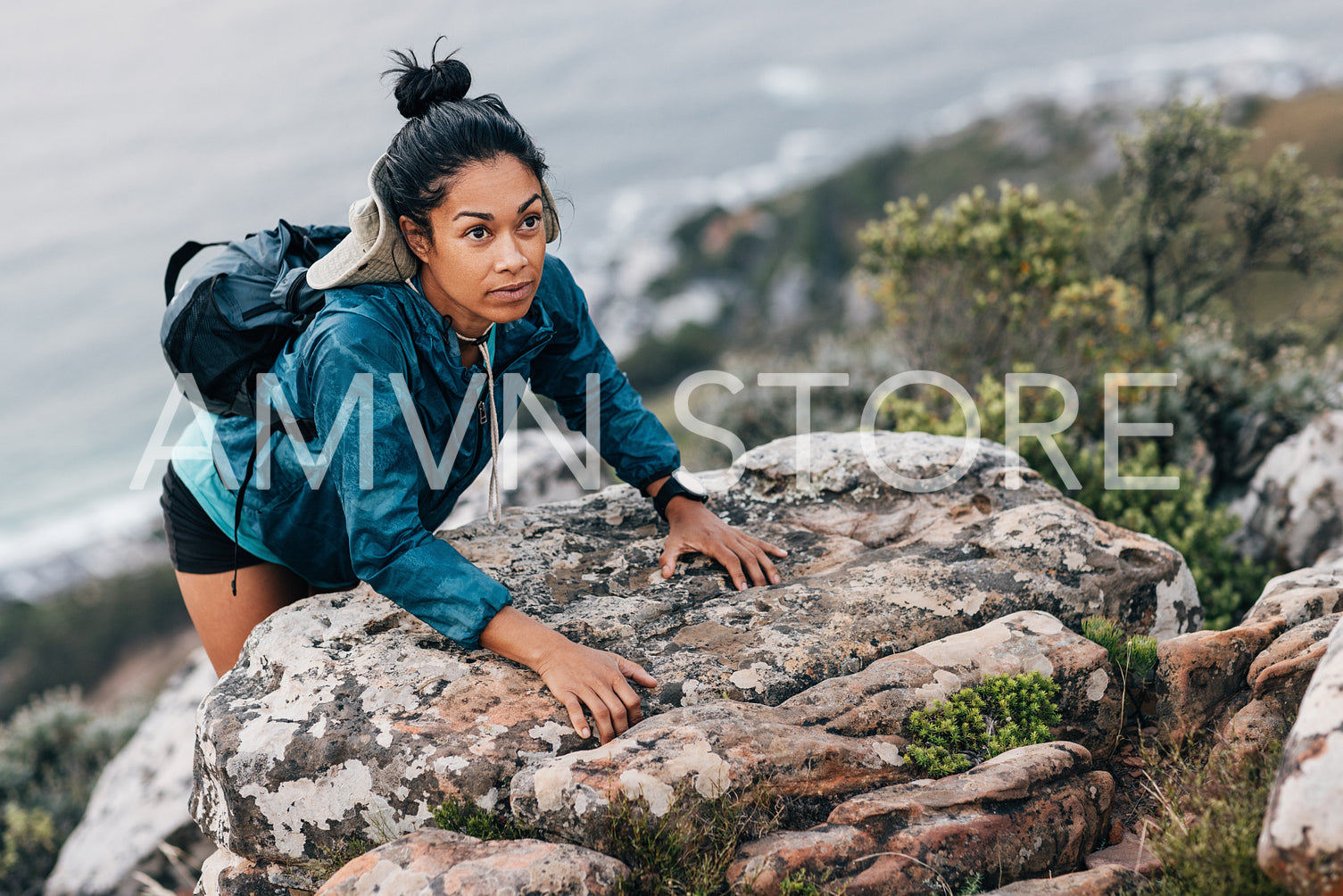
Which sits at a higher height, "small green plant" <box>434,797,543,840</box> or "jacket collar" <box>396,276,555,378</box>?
"jacket collar" <box>396,276,555,378</box>

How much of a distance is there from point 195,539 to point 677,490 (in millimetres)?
2331

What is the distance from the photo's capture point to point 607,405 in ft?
14.5

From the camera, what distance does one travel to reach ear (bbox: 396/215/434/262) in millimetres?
3223

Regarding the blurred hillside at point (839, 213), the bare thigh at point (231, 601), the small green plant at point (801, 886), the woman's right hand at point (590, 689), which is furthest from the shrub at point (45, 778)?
the blurred hillside at point (839, 213)

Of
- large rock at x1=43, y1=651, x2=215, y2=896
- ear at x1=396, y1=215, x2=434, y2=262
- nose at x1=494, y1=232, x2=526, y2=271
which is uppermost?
ear at x1=396, y1=215, x2=434, y2=262

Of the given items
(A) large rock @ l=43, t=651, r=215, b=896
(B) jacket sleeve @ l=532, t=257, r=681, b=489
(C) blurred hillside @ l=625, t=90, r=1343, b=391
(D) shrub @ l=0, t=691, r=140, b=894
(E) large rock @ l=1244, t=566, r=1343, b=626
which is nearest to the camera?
(E) large rock @ l=1244, t=566, r=1343, b=626

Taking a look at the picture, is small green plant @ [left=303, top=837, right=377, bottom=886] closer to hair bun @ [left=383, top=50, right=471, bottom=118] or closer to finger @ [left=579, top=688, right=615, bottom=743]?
finger @ [left=579, top=688, right=615, bottom=743]

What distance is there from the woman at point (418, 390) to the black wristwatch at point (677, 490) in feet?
3.14

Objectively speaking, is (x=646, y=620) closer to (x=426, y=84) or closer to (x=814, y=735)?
(x=814, y=735)

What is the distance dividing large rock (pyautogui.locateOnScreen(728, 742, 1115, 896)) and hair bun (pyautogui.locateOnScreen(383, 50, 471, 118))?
285cm

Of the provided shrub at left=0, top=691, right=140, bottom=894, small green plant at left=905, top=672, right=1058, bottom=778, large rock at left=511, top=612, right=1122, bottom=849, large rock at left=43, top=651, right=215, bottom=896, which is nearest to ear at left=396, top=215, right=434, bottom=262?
large rock at left=511, top=612, right=1122, bottom=849

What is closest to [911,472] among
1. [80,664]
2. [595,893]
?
[595,893]

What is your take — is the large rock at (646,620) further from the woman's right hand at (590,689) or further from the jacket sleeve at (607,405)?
the jacket sleeve at (607,405)

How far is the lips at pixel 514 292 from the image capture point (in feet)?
10.8
